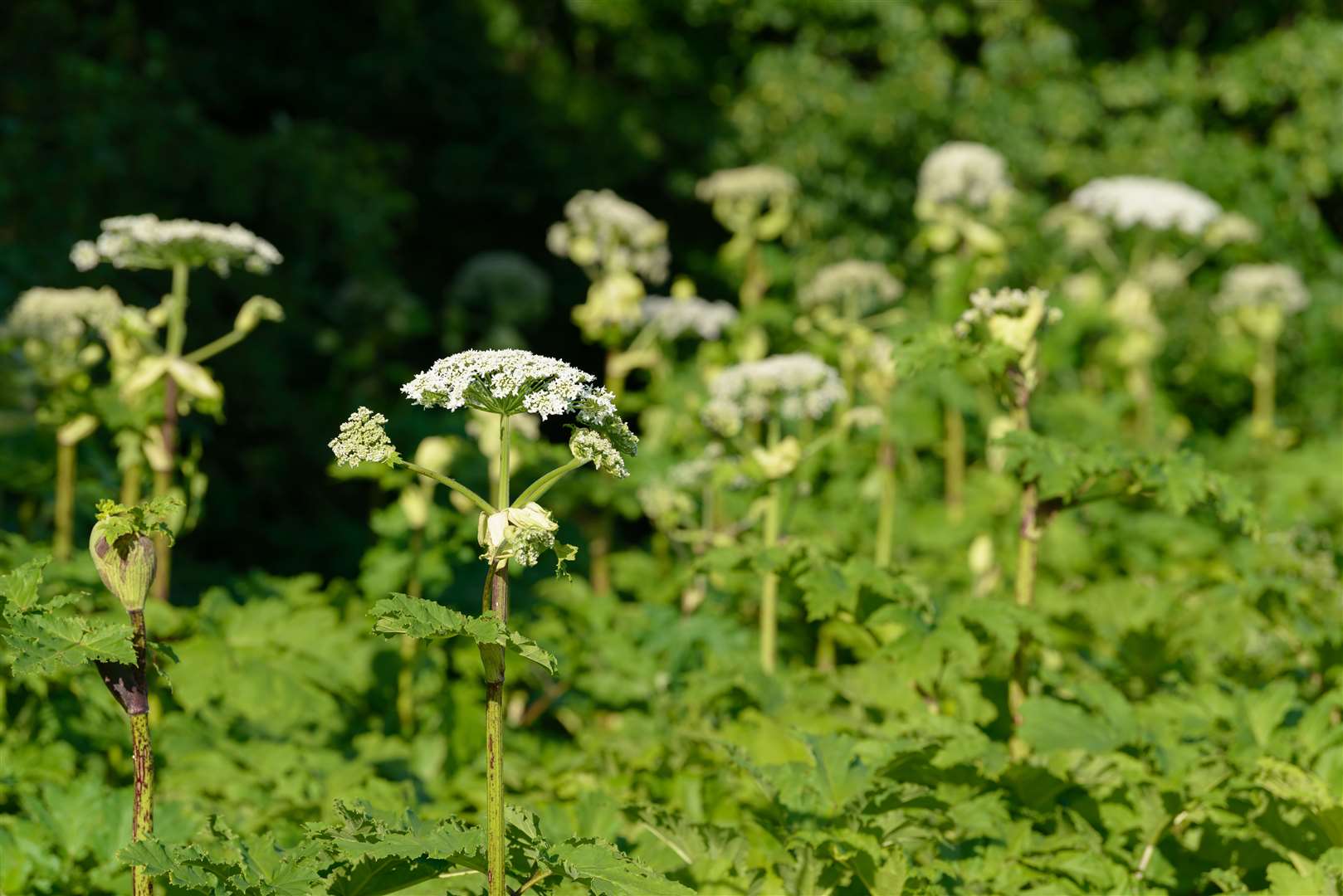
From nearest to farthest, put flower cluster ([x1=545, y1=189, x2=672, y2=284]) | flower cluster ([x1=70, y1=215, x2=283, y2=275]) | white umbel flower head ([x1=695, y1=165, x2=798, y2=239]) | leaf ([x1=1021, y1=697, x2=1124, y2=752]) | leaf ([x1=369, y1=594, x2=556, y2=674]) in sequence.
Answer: leaf ([x1=369, y1=594, x2=556, y2=674]), leaf ([x1=1021, y1=697, x2=1124, y2=752]), flower cluster ([x1=70, y1=215, x2=283, y2=275]), flower cluster ([x1=545, y1=189, x2=672, y2=284]), white umbel flower head ([x1=695, y1=165, x2=798, y2=239])

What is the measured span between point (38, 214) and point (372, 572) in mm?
2507

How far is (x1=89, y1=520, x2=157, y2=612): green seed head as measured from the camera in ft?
6.38

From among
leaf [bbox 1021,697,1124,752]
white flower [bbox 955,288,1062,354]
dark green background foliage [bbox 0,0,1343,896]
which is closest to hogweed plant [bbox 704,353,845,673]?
dark green background foliage [bbox 0,0,1343,896]

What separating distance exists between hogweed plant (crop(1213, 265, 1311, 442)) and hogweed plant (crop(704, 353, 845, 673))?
14.8 feet

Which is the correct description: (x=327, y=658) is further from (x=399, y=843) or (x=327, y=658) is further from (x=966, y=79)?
(x=966, y=79)

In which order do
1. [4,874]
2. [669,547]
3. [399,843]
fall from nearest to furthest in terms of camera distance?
1. [399,843]
2. [4,874]
3. [669,547]

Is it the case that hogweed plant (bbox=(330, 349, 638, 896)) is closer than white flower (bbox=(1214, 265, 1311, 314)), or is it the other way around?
hogweed plant (bbox=(330, 349, 638, 896))

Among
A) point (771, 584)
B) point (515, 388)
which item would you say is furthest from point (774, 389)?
point (515, 388)

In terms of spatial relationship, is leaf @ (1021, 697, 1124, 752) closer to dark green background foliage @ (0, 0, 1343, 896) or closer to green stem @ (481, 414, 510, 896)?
dark green background foliage @ (0, 0, 1343, 896)

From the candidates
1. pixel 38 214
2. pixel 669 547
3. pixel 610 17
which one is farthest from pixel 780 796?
pixel 610 17

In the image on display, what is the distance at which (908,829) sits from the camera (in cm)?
235

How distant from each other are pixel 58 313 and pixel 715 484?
2.00 m

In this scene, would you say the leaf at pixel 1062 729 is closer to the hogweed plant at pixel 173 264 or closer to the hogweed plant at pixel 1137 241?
the hogweed plant at pixel 173 264

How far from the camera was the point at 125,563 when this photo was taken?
1.95m
